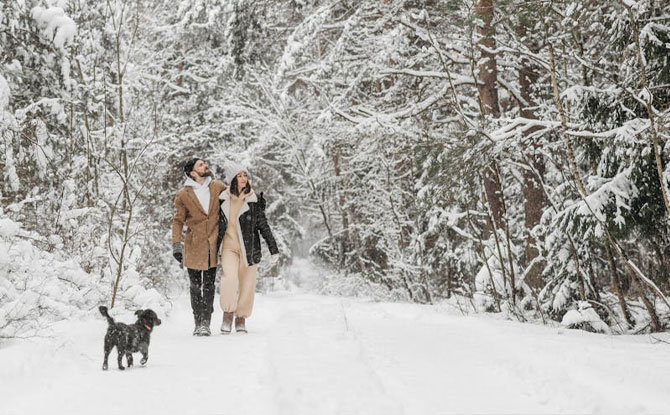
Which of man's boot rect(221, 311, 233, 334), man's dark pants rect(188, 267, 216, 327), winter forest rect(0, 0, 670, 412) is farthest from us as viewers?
man's boot rect(221, 311, 233, 334)

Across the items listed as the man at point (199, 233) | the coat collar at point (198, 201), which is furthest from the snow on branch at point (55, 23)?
the coat collar at point (198, 201)

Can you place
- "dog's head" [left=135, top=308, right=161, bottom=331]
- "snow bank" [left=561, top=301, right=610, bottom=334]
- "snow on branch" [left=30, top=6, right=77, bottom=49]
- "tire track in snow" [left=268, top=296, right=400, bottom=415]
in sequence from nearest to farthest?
"tire track in snow" [left=268, top=296, right=400, bottom=415], "dog's head" [left=135, top=308, right=161, bottom=331], "snow bank" [left=561, top=301, right=610, bottom=334], "snow on branch" [left=30, top=6, right=77, bottom=49]

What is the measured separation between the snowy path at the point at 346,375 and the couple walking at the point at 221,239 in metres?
0.80

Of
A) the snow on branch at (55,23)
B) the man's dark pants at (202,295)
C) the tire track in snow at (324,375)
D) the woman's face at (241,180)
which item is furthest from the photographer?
the snow on branch at (55,23)

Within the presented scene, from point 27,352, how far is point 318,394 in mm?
2340

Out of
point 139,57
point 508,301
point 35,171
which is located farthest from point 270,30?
point 508,301

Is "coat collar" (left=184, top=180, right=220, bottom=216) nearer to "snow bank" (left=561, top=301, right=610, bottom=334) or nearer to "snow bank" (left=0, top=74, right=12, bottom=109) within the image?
"snow bank" (left=0, top=74, right=12, bottom=109)

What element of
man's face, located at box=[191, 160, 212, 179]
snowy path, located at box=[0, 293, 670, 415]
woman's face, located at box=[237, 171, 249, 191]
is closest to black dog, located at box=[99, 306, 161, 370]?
snowy path, located at box=[0, 293, 670, 415]

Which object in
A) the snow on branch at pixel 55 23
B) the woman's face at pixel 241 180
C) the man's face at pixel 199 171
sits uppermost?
the snow on branch at pixel 55 23

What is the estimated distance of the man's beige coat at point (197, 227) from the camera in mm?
6684

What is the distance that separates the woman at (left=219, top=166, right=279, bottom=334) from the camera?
6875 mm

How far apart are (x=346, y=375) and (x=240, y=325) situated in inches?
122

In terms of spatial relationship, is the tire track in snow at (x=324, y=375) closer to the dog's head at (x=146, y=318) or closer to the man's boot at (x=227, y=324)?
the man's boot at (x=227, y=324)

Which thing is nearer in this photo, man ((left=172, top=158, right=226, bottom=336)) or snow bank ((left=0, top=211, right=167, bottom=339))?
snow bank ((left=0, top=211, right=167, bottom=339))
